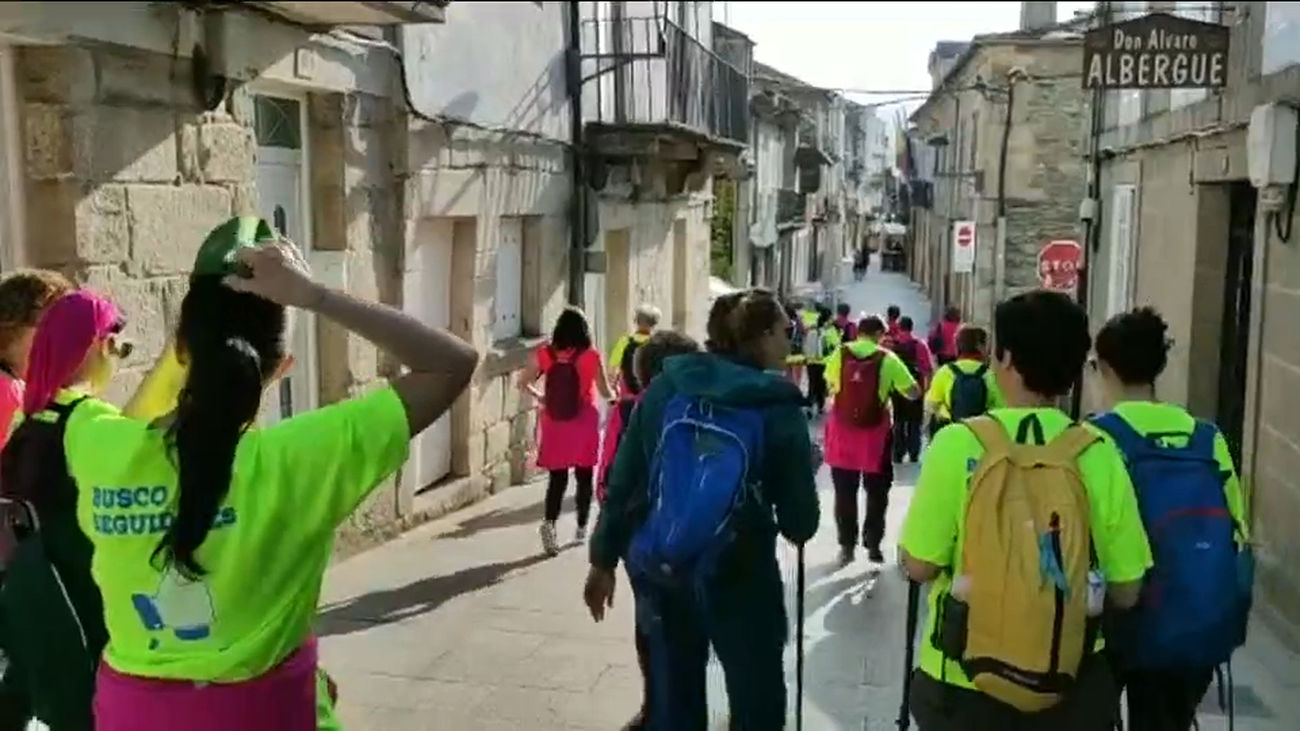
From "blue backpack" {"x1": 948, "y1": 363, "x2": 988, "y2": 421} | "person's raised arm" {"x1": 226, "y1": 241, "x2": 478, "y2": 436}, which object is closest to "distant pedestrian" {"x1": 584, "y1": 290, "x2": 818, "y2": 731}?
"person's raised arm" {"x1": 226, "y1": 241, "x2": 478, "y2": 436}

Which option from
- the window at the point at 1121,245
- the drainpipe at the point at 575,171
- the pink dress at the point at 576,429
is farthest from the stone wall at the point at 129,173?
the window at the point at 1121,245

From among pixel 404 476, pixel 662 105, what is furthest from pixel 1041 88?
pixel 404 476

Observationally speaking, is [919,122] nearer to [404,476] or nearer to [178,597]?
[404,476]

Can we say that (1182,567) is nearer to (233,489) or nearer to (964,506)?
(964,506)

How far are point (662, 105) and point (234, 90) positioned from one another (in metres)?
8.83

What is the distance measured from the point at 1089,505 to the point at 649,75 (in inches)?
443

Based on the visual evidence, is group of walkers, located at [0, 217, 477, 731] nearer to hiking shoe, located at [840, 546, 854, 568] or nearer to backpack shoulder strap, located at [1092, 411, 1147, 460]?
backpack shoulder strap, located at [1092, 411, 1147, 460]

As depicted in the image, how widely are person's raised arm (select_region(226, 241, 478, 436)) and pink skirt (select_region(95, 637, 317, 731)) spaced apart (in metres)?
0.50

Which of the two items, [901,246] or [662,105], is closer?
[662,105]

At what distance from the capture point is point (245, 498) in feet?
7.38

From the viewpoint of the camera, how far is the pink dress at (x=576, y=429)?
7.98m

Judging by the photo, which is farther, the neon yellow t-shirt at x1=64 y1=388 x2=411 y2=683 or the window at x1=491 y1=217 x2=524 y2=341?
the window at x1=491 y1=217 x2=524 y2=341

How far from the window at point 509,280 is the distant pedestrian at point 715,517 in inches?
268

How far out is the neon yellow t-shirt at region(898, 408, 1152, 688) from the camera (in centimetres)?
291
